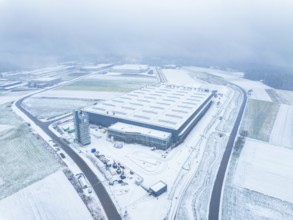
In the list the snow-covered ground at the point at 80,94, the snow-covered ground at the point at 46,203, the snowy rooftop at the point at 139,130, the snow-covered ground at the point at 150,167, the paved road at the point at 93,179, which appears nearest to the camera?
the snow-covered ground at the point at 46,203

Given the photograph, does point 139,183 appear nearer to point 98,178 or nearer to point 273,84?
point 98,178

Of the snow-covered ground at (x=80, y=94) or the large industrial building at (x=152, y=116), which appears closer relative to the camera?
the large industrial building at (x=152, y=116)

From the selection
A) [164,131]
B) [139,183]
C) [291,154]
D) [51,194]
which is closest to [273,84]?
[291,154]

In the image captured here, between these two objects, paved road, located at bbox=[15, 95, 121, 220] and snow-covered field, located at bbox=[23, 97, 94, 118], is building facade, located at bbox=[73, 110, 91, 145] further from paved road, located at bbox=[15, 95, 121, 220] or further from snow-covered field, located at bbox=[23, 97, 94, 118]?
snow-covered field, located at bbox=[23, 97, 94, 118]

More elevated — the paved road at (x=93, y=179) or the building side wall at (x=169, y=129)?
the building side wall at (x=169, y=129)

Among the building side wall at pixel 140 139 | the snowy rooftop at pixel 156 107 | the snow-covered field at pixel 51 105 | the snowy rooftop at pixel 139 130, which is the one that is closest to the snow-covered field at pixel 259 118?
the snowy rooftop at pixel 156 107

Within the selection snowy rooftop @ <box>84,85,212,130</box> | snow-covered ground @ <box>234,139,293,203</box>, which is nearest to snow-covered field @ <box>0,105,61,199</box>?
snowy rooftop @ <box>84,85,212,130</box>

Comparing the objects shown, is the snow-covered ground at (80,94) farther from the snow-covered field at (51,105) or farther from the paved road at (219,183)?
the paved road at (219,183)

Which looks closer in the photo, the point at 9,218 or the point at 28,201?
the point at 9,218
